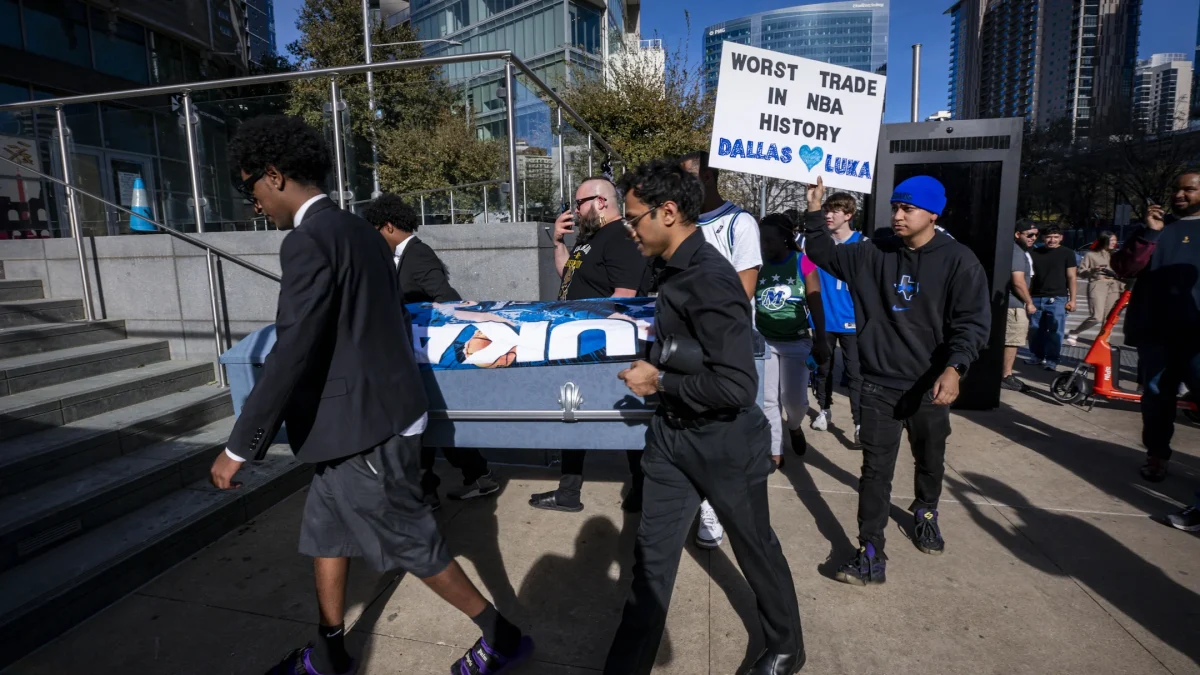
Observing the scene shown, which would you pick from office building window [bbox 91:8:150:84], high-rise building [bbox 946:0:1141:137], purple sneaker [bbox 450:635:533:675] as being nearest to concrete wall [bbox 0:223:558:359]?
purple sneaker [bbox 450:635:533:675]

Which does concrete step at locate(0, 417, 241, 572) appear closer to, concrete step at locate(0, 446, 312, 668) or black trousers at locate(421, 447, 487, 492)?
concrete step at locate(0, 446, 312, 668)

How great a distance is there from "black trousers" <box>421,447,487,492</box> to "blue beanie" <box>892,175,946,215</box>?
2.80 metres

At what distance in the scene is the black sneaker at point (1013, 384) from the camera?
7301mm

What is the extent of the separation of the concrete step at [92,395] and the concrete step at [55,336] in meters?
0.53

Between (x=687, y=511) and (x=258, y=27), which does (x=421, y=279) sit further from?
(x=258, y=27)

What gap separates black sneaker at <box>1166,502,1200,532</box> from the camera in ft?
12.0

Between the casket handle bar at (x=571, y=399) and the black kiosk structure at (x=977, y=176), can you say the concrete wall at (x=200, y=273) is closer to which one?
the casket handle bar at (x=571, y=399)

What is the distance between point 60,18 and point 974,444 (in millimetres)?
22717

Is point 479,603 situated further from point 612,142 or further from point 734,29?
point 734,29

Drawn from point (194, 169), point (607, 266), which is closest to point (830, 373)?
point (607, 266)

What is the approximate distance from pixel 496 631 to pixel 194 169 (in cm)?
565

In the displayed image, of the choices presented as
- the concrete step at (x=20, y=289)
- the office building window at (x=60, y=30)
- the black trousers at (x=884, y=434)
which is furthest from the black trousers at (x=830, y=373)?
the office building window at (x=60, y=30)

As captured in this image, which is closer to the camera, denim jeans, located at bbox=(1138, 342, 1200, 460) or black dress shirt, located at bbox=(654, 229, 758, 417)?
black dress shirt, located at bbox=(654, 229, 758, 417)

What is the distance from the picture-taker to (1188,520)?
368 cm
